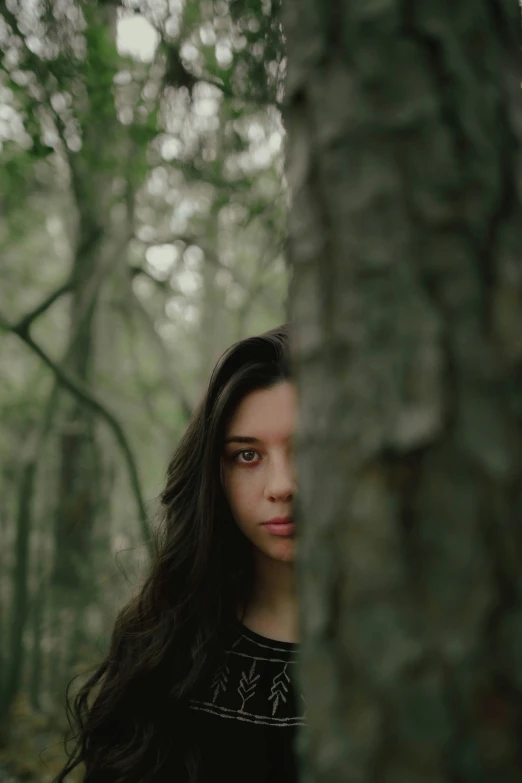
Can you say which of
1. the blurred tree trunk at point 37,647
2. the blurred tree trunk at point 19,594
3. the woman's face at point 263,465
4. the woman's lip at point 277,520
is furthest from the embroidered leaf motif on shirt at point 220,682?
the blurred tree trunk at point 37,647

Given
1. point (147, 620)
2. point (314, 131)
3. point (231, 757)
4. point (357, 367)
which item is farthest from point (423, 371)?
point (147, 620)

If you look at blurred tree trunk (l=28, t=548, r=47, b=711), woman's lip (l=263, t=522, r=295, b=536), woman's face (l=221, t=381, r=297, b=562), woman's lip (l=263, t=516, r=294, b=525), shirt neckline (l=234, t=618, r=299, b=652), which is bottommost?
blurred tree trunk (l=28, t=548, r=47, b=711)

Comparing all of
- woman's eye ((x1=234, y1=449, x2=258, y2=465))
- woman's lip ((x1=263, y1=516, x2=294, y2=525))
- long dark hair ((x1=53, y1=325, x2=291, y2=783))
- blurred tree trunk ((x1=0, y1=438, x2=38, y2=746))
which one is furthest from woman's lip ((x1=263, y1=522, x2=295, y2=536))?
blurred tree trunk ((x1=0, y1=438, x2=38, y2=746))

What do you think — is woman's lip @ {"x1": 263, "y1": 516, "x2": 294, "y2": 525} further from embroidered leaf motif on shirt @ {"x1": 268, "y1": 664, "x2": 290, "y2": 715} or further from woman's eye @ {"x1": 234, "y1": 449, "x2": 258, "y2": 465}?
embroidered leaf motif on shirt @ {"x1": 268, "y1": 664, "x2": 290, "y2": 715}

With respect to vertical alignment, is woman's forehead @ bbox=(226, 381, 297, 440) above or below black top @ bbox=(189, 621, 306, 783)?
above

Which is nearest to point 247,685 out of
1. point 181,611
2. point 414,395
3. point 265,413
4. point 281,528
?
point 181,611

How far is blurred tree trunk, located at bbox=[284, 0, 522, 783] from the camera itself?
2.21ft

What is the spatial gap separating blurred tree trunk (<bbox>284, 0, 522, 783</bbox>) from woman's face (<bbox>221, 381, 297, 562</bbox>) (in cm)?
110

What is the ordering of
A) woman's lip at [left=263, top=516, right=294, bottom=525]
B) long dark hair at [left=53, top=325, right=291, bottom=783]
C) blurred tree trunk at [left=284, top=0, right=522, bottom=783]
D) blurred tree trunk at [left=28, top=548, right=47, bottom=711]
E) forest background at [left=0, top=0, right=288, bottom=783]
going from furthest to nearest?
blurred tree trunk at [left=28, top=548, right=47, bottom=711] → forest background at [left=0, top=0, right=288, bottom=783] → long dark hair at [left=53, top=325, right=291, bottom=783] → woman's lip at [left=263, top=516, right=294, bottom=525] → blurred tree trunk at [left=284, top=0, right=522, bottom=783]

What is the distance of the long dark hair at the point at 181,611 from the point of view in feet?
6.83

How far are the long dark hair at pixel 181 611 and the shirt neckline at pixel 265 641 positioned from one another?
0.05 m

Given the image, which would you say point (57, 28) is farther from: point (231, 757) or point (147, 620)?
point (231, 757)

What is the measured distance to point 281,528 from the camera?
1895mm

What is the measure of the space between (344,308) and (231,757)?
5.50ft
